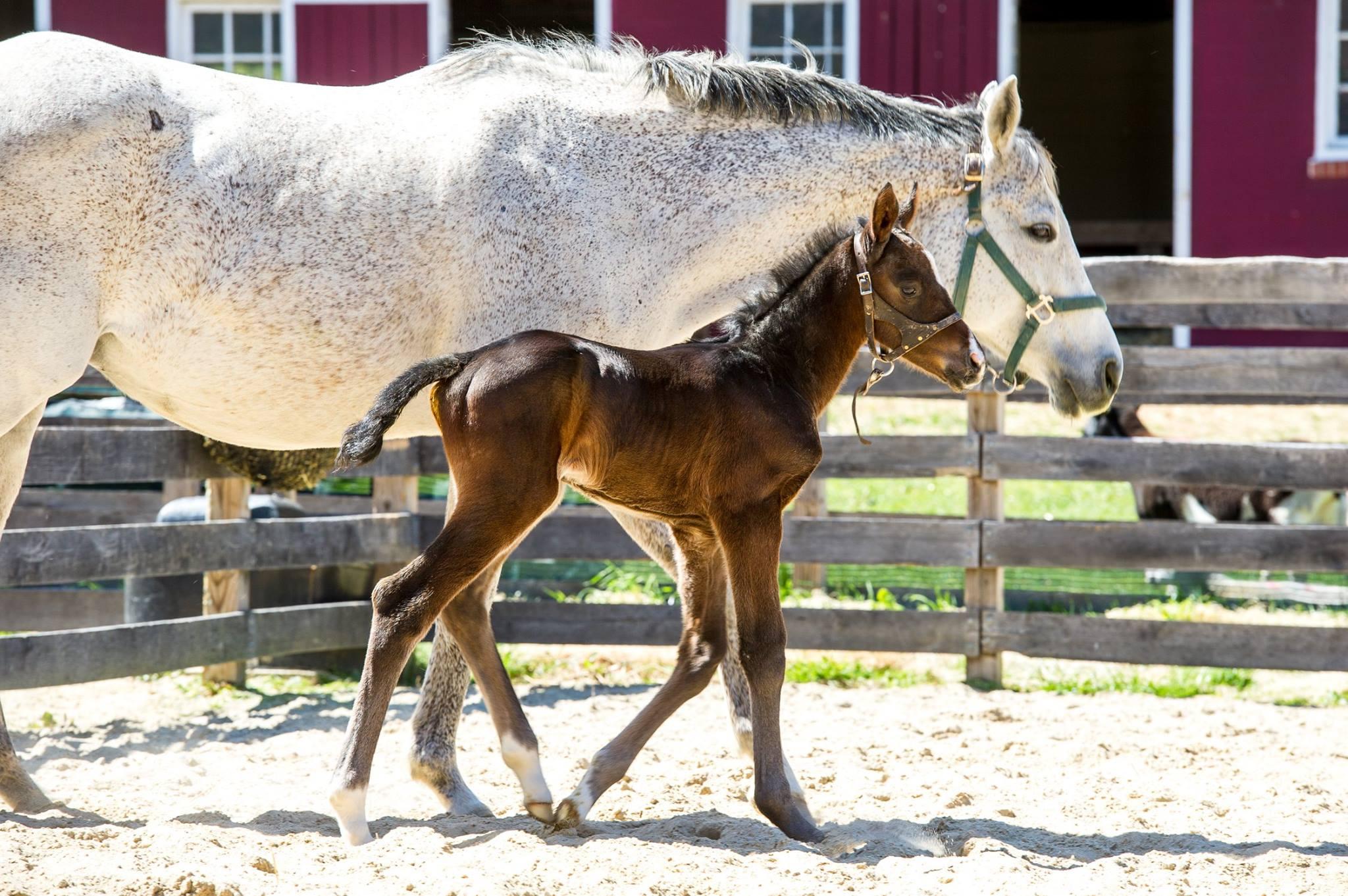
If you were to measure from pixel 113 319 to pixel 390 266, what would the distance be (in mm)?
727

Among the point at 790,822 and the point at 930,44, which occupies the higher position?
the point at 930,44

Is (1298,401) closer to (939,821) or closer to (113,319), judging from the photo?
(939,821)

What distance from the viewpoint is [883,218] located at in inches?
136

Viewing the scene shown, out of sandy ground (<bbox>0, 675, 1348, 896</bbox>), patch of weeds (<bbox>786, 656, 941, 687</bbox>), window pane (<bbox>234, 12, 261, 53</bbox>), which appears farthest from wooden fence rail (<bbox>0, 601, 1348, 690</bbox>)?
window pane (<bbox>234, 12, 261, 53</bbox>)

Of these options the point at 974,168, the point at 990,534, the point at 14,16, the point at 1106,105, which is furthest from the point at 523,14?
the point at 974,168

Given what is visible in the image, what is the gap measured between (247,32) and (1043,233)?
10.1 metres

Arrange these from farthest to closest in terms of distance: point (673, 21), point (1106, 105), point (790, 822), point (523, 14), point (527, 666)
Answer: point (1106, 105), point (523, 14), point (673, 21), point (527, 666), point (790, 822)

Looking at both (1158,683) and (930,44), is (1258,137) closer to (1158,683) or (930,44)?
(930,44)

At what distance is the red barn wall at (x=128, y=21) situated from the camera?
11953 mm

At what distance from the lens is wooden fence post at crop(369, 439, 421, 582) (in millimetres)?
6148

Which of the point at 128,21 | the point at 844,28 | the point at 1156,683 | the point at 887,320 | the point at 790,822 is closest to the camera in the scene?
the point at 790,822

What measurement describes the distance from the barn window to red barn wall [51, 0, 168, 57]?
11.1 inches

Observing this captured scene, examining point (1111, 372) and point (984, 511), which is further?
point (984, 511)

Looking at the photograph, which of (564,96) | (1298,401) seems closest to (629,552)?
(564,96)
